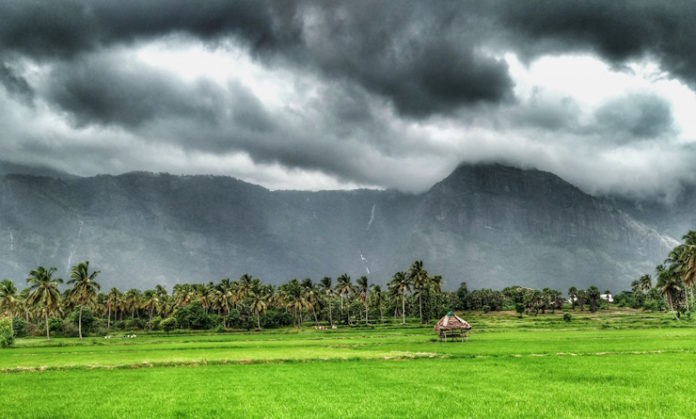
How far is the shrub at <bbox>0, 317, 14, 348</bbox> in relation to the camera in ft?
232

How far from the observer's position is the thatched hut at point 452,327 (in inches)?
2579

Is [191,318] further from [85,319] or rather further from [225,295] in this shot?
[85,319]

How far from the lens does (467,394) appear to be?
74.2 feet

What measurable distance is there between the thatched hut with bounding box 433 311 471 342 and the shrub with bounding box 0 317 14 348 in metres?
64.4

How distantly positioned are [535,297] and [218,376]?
149 m

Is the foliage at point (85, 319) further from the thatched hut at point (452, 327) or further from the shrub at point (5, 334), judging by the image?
the thatched hut at point (452, 327)

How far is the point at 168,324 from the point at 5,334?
4177 centimetres

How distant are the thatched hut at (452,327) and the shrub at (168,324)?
233ft

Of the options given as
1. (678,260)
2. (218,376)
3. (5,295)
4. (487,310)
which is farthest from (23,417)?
(487,310)

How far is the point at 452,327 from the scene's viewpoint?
216 feet

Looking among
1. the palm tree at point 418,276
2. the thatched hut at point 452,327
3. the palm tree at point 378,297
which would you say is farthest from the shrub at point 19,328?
the palm tree at point 378,297

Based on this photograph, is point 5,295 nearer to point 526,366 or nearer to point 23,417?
point 23,417

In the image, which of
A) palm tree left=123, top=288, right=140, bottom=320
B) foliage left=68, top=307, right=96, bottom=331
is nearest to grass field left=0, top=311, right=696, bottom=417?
foliage left=68, top=307, right=96, bottom=331

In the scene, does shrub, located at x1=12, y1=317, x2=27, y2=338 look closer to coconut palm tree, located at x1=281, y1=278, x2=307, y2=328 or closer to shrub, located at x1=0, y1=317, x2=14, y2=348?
shrub, located at x1=0, y1=317, x2=14, y2=348
